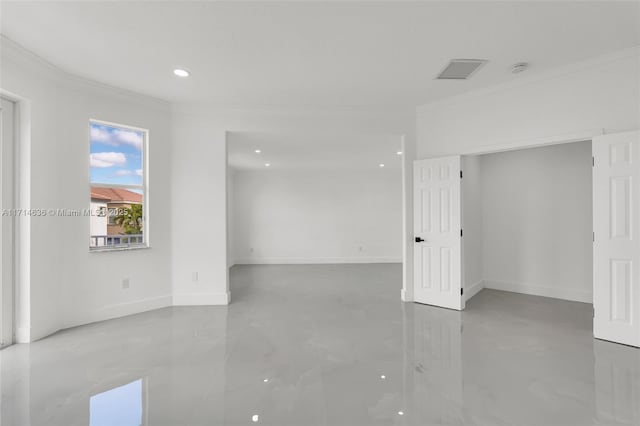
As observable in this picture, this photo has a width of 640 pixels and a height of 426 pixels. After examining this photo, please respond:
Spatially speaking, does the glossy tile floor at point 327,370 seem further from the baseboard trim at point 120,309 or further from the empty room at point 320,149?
the baseboard trim at point 120,309

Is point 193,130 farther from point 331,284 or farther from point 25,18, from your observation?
point 331,284

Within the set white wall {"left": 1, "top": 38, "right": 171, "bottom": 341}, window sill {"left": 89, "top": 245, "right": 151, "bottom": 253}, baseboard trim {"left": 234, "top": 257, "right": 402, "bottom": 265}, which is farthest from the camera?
baseboard trim {"left": 234, "top": 257, "right": 402, "bottom": 265}

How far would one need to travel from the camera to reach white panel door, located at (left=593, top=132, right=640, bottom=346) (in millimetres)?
2879

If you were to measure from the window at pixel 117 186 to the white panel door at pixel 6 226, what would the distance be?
2.42 ft

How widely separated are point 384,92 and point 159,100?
317 cm

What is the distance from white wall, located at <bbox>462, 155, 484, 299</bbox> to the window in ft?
15.5

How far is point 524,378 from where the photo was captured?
2.35 meters

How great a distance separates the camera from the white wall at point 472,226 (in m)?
4.59

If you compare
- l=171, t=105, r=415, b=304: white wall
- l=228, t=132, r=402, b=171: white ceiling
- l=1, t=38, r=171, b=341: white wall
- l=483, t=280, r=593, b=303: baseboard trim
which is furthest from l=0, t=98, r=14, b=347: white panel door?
l=483, t=280, r=593, b=303: baseboard trim

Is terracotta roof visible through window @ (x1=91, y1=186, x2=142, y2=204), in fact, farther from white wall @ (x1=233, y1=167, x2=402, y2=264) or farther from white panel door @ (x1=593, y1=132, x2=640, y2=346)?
white panel door @ (x1=593, y1=132, x2=640, y2=346)

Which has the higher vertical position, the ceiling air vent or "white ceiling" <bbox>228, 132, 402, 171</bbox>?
the ceiling air vent

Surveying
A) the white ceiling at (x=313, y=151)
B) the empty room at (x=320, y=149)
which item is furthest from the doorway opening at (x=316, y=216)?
the empty room at (x=320, y=149)

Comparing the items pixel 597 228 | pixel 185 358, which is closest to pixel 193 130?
pixel 185 358

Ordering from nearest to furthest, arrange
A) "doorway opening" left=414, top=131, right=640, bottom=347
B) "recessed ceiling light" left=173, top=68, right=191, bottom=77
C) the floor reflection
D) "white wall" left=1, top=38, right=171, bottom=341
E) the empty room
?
the floor reflection → the empty room → "doorway opening" left=414, top=131, right=640, bottom=347 → "white wall" left=1, top=38, right=171, bottom=341 → "recessed ceiling light" left=173, top=68, right=191, bottom=77
